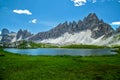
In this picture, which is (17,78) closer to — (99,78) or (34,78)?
(34,78)

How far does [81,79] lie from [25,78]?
10.2 meters

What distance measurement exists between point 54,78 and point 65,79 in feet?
7.23

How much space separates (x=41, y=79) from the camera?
1453 inches

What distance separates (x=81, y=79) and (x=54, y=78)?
16.3 feet

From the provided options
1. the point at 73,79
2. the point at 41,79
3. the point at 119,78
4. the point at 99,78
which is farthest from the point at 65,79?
the point at 119,78

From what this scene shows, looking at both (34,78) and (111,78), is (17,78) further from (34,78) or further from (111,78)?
(111,78)

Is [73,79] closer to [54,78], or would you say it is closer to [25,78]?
[54,78]

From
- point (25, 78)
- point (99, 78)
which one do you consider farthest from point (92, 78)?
point (25, 78)

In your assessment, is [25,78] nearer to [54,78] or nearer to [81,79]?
[54,78]

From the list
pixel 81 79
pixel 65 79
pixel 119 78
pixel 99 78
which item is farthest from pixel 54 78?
pixel 119 78

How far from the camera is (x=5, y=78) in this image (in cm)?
3747

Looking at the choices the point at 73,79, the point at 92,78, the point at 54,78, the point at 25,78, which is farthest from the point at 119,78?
the point at 25,78

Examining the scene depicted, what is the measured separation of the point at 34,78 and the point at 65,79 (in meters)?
5.69

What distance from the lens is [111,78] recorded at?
3869cm
